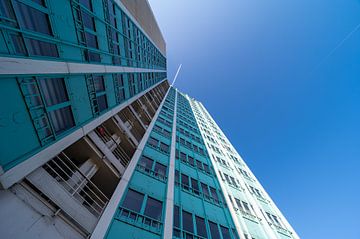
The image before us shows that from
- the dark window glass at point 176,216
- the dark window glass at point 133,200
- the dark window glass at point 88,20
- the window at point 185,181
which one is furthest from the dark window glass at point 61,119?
the window at point 185,181

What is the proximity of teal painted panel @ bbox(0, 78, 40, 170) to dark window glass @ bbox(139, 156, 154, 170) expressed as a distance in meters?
8.58

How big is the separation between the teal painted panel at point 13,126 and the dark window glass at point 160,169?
377 inches

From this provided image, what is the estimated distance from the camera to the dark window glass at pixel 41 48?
6.34 m

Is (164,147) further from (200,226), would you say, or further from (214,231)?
(214,231)

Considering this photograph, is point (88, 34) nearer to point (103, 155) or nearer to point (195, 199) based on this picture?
point (103, 155)

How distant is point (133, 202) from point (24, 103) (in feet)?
24.7

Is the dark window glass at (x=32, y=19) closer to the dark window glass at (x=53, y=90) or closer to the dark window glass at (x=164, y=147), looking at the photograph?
the dark window glass at (x=53, y=90)

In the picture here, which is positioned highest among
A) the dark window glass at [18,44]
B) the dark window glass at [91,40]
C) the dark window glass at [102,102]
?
the dark window glass at [91,40]

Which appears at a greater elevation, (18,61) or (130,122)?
(18,61)

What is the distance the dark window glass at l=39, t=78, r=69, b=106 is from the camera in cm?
704

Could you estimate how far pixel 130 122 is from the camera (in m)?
19.3

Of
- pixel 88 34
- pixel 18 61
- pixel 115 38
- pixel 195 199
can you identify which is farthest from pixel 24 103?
pixel 195 199

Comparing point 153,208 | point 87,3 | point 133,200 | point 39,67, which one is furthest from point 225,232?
point 87,3

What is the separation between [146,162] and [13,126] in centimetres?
1007
